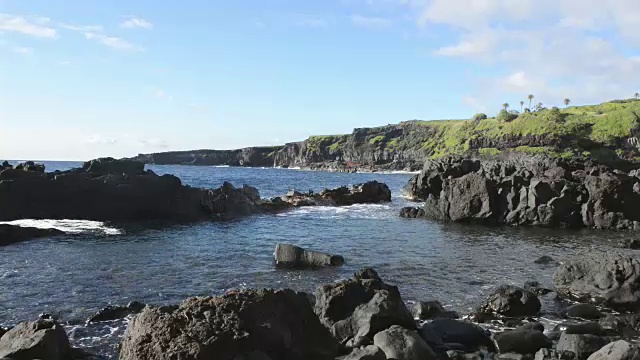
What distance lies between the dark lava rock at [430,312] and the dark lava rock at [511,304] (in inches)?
60.3

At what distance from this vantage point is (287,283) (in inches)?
1045

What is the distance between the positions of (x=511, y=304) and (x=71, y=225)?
4070 centimetres

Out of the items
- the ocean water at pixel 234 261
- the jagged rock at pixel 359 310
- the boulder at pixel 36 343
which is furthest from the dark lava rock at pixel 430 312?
the boulder at pixel 36 343

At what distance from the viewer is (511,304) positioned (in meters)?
20.8

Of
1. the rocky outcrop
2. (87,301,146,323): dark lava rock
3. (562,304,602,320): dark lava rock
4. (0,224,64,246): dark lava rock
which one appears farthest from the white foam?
(562,304,602,320): dark lava rock

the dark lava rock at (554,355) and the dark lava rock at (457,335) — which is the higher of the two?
the dark lava rock at (554,355)

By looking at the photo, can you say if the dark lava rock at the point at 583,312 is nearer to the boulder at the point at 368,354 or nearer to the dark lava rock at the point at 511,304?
the dark lava rock at the point at 511,304

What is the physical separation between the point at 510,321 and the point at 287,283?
11.6m

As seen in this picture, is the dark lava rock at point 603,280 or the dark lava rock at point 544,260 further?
the dark lava rock at point 544,260

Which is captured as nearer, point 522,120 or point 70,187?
point 70,187

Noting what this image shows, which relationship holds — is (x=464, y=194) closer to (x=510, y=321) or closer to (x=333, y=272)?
(x=333, y=272)

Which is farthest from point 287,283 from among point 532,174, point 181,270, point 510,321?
point 532,174

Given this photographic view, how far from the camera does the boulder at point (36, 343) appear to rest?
14.3 meters

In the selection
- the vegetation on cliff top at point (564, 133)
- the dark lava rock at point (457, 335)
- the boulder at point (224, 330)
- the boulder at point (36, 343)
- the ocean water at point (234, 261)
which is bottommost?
the ocean water at point (234, 261)
